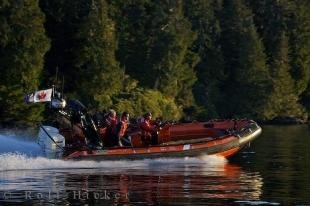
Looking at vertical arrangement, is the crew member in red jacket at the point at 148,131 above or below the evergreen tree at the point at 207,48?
below

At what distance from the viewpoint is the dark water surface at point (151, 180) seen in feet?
80.9

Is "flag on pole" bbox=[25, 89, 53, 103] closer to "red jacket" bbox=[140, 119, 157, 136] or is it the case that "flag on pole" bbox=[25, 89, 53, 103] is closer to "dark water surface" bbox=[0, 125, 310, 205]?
"dark water surface" bbox=[0, 125, 310, 205]

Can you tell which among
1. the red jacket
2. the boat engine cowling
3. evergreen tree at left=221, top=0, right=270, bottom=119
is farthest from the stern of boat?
evergreen tree at left=221, top=0, right=270, bottom=119

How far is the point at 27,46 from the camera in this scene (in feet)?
212

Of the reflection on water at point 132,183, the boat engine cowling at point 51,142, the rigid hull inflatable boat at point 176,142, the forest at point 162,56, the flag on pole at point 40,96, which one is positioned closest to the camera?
the reflection on water at point 132,183

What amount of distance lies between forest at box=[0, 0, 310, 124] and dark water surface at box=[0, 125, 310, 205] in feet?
94.6

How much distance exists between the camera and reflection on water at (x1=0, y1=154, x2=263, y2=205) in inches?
969

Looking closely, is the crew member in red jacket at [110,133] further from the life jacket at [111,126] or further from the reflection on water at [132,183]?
the reflection on water at [132,183]

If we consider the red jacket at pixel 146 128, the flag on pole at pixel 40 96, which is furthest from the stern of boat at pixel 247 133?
the flag on pole at pixel 40 96

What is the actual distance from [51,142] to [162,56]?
4787 cm

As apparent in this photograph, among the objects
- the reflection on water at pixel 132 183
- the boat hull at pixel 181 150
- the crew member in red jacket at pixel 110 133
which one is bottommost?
the reflection on water at pixel 132 183

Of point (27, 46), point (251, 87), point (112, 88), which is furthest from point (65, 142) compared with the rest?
point (251, 87)

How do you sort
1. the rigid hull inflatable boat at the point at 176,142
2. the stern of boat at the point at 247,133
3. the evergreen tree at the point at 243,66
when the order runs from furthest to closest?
1. the evergreen tree at the point at 243,66
2. the stern of boat at the point at 247,133
3. the rigid hull inflatable boat at the point at 176,142

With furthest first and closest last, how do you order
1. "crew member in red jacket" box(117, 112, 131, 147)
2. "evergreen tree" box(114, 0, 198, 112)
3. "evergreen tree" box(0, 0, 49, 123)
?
"evergreen tree" box(114, 0, 198, 112), "evergreen tree" box(0, 0, 49, 123), "crew member in red jacket" box(117, 112, 131, 147)
